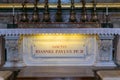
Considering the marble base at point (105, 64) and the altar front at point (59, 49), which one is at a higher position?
the altar front at point (59, 49)

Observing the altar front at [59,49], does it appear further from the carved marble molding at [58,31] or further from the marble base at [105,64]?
the carved marble molding at [58,31]

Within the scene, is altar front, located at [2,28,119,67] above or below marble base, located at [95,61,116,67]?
above

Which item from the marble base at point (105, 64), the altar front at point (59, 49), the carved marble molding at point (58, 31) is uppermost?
the carved marble molding at point (58, 31)

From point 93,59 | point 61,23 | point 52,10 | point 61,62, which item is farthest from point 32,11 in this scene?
point 93,59

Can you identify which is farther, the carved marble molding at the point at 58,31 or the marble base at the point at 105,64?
the marble base at the point at 105,64

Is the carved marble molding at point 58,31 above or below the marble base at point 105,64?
above

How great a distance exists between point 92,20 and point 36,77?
1.75 m

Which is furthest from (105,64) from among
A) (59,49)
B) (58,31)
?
(58,31)

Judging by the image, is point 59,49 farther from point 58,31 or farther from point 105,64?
point 105,64

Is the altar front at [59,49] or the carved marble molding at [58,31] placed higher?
the carved marble molding at [58,31]

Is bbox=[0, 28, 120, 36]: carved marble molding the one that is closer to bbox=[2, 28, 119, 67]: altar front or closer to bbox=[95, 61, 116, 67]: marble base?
bbox=[2, 28, 119, 67]: altar front

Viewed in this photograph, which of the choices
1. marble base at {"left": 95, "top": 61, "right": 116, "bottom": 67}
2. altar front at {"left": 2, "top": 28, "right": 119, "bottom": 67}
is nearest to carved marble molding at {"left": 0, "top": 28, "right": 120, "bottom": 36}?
altar front at {"left": 2, "top": 28, "right": 119, "bottom": 67}

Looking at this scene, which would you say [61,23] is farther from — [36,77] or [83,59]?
[36,77]

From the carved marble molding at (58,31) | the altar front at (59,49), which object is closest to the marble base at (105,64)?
the altar front at (59,49)
